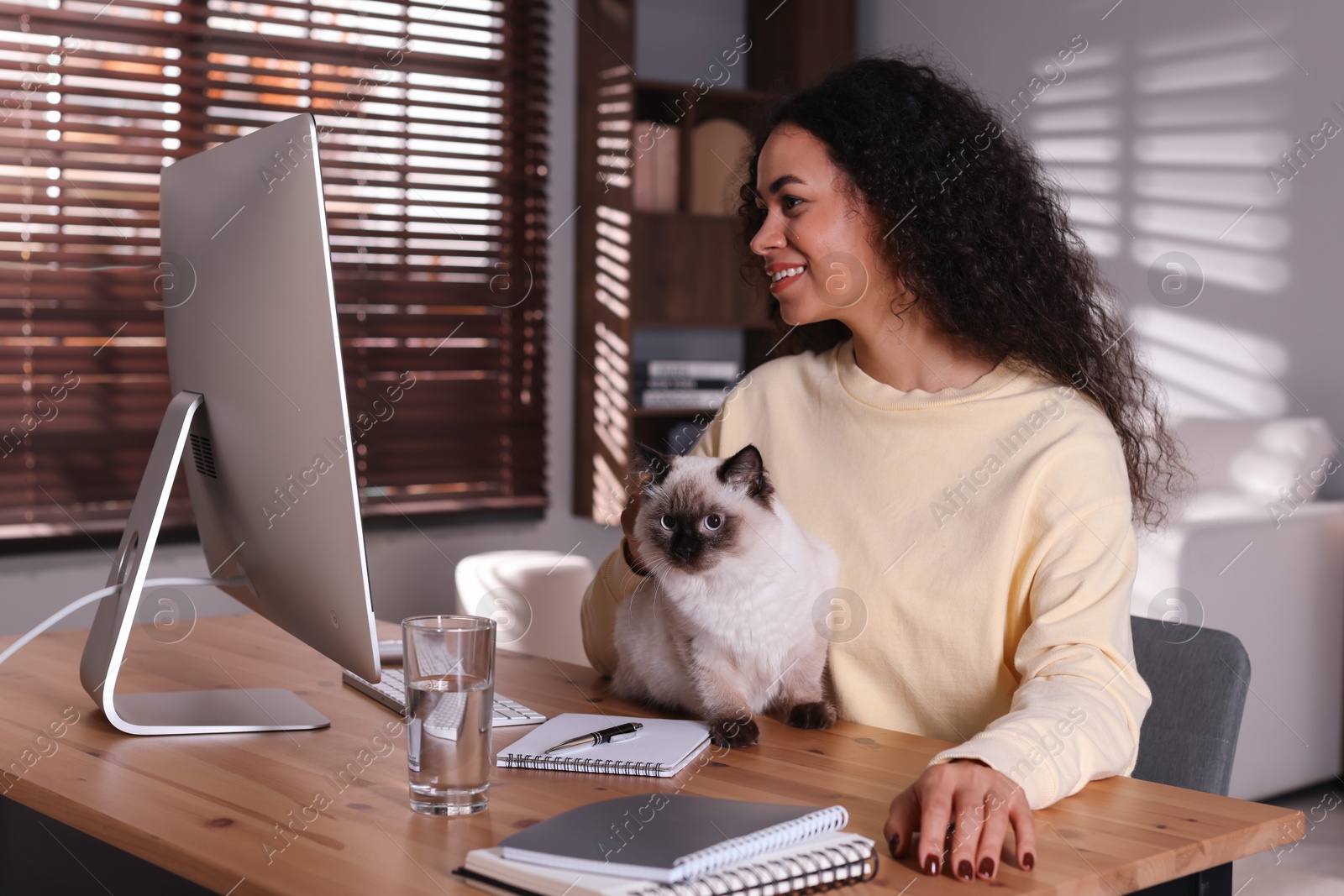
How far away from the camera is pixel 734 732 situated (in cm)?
125

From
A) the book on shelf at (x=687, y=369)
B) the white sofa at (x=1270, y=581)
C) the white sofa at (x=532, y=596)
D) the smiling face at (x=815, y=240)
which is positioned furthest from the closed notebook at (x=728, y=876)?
the book on shelf at (x=687, y=369)

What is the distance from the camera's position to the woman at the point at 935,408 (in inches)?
56.9

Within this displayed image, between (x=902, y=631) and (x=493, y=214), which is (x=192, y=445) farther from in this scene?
(x=493, y=214)

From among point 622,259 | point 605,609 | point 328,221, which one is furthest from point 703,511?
point 622,259

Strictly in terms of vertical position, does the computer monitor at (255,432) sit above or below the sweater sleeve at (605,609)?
above

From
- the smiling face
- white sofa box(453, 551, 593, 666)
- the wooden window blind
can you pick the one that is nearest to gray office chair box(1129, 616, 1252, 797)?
the smiling face

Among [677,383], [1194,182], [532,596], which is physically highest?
[1194,182]

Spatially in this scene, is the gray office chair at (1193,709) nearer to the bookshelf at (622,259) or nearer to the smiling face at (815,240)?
the smiling face at (815,240)

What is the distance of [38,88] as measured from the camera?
3.20m

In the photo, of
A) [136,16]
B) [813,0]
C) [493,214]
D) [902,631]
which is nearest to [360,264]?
[493,214]

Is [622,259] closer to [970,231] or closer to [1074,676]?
[970,231]

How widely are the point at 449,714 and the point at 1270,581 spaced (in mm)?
2768

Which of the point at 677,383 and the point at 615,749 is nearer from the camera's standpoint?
the point at 615,749

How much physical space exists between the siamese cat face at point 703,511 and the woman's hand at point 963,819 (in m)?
0.38
